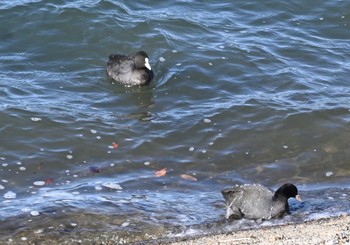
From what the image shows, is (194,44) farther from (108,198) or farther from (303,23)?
(108,198)

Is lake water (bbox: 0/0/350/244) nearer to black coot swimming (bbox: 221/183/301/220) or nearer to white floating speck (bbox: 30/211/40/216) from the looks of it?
white floating speck (bbox: 30/211/40/216)

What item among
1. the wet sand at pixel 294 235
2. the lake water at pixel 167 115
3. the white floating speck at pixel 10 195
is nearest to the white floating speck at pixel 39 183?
the lake water at pixel 167 115

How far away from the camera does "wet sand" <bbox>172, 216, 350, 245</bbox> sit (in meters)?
8.48

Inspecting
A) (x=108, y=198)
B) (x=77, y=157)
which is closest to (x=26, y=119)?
(x=77, y=157)

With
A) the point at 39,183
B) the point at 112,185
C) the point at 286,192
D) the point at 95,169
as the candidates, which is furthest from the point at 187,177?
the point at 39,183

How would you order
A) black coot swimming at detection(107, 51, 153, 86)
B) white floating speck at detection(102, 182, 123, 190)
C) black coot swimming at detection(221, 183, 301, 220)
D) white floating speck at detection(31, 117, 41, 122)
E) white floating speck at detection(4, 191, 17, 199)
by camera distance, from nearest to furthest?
1. black coot swimming at detection(221, 183, 301, 220)
2. white floating speck at detection(4, 191, 17, 199)
3. white floating speck at detection(102, 182, 123, 190)
4. white floating speck at detection(31, 117, 41, 122)
5. black coot swimming at detection(107, 51, 153, 86)

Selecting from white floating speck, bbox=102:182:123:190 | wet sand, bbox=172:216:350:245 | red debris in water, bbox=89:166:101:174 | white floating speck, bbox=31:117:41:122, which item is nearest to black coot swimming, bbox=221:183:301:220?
wet sand, bbox=172:216:350:245

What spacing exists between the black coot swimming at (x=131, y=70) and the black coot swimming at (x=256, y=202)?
5.40 meters

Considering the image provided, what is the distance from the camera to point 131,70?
15227 mm

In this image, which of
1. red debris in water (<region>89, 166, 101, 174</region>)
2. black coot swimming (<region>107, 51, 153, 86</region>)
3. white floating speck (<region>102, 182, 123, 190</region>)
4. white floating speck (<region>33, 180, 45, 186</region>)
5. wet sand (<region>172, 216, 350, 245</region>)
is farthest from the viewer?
black coot swimming (<region>107, 51, 153, 86</region>)

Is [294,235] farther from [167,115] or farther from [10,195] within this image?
[167,115]

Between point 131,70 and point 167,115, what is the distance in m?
1.90

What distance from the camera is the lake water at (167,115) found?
1027 cm

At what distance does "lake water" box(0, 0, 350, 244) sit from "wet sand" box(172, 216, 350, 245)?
606mm
